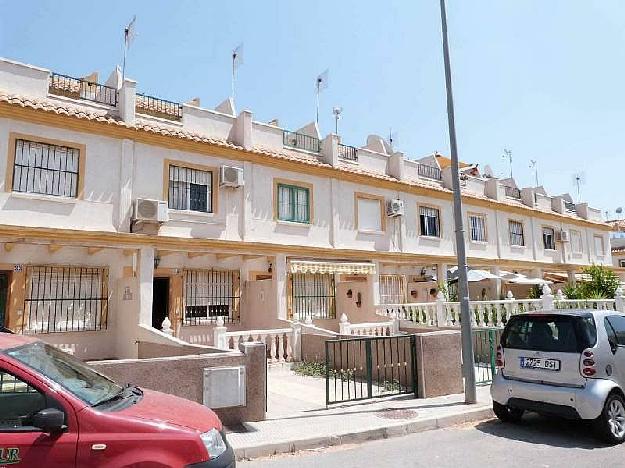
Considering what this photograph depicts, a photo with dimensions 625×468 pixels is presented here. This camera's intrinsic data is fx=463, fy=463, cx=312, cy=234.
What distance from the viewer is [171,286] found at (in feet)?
48.5

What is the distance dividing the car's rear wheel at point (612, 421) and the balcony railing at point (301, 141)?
1377cm

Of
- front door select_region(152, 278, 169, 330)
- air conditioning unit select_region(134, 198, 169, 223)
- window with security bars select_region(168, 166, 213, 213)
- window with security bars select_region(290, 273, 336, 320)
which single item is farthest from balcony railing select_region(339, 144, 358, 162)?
front door select_region(152, 278, 169, 330)

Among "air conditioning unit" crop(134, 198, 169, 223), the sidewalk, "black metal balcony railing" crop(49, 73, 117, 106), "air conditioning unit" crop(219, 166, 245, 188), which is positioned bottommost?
the sidewalk

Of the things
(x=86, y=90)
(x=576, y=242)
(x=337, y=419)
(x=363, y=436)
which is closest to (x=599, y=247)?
(x=576, y=242)

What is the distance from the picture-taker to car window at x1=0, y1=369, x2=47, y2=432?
3.48 metres

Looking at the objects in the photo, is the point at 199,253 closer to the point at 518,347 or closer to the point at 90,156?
the point at 90,156

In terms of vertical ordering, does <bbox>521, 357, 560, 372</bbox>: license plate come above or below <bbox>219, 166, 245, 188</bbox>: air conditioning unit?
below

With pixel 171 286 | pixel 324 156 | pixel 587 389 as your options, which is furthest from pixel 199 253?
pixel 587 389

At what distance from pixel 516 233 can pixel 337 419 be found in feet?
73.7

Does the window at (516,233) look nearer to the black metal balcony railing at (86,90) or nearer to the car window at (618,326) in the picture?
Result: the car window at (618,326)

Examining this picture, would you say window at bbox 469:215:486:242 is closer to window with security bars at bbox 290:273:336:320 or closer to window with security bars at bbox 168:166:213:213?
window with security bars at bbox 290:273:336:320

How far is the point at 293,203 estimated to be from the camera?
17.2 meters

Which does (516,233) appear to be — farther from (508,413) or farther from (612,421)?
(612,421)

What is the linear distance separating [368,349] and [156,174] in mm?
8620
